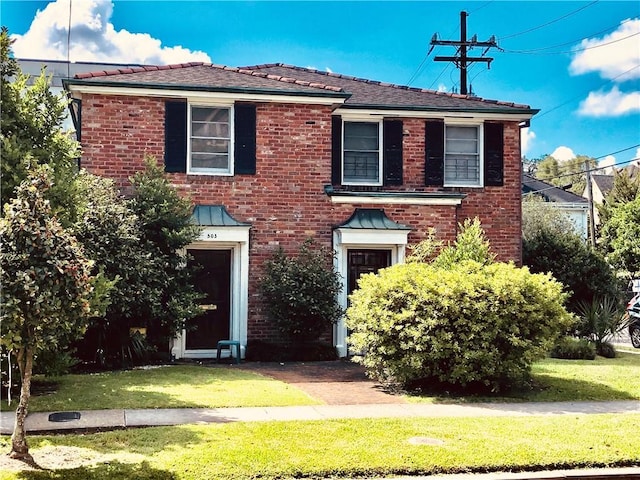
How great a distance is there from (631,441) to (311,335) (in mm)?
8010

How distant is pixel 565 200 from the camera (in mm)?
46000

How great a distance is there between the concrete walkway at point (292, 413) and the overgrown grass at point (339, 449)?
49 centimetres

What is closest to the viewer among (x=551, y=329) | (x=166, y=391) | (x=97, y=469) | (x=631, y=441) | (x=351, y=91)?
(x=97, y=469)

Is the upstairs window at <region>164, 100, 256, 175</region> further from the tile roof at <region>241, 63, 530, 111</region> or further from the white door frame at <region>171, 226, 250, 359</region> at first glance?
the tile roof at <region>241, 63, 530, 111</region>

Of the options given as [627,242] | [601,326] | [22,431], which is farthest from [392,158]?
[627,242]

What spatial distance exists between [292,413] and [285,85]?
29.5 ft

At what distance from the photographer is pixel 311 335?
48.9 ft

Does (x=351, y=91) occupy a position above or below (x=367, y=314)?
above

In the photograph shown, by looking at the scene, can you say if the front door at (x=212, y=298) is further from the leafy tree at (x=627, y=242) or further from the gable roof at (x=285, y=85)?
the leafy tree at (x=627, y=242)

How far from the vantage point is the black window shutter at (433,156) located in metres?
17.0

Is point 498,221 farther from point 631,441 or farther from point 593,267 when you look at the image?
point 631,441

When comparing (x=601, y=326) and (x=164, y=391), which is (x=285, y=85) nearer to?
(x=164, y=391)

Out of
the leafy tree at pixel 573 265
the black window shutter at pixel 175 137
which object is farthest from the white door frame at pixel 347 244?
the leafy tree at pixel 573 265

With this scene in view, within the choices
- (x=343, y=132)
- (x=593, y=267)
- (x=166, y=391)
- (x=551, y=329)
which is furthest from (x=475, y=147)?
(x=166, y=391)
